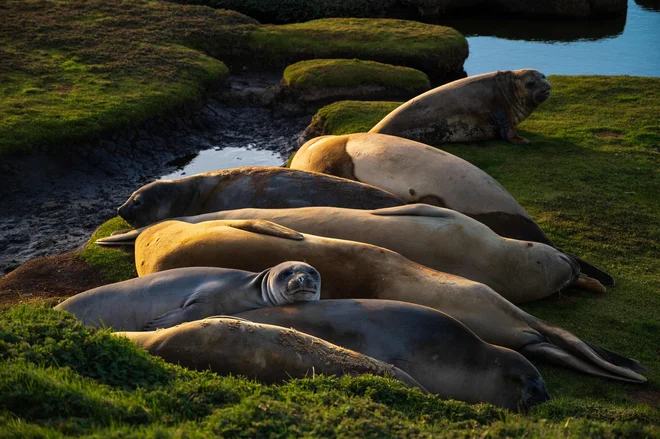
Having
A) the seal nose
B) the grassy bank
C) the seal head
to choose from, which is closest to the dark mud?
the grassy bank

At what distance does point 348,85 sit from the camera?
50.7 feet

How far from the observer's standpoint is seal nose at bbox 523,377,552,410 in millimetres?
5566

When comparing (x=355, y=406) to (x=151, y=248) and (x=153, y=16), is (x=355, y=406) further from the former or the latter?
(x=153, y=16)

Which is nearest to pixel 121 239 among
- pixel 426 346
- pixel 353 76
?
pixel 426 346

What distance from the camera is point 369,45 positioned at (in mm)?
18453

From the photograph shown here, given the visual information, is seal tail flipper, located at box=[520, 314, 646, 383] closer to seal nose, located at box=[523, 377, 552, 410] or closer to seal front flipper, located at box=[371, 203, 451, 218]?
seal nose, located at box=[523, 377, 552, 410]

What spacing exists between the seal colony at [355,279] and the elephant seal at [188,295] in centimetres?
1

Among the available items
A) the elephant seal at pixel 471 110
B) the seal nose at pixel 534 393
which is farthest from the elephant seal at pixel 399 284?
the elephant seal at pixel 471 110

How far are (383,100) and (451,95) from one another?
338 cm

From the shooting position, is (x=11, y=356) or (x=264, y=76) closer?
(x=11, y=356)

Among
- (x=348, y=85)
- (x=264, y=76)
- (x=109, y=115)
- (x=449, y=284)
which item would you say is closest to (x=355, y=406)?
(x=449, y=284)

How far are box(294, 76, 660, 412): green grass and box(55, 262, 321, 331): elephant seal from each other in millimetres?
1960

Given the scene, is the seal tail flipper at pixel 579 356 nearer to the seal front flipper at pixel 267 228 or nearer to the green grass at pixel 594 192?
the green grass at pixel 594 192

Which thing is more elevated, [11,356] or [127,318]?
[11,356]
